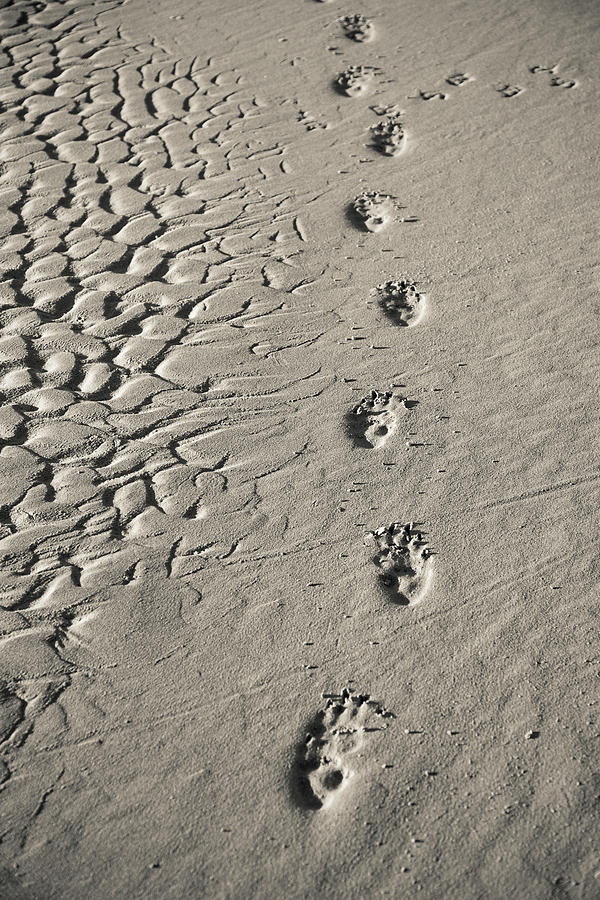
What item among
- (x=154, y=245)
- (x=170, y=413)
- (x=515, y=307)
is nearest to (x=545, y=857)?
(x=170, y=413)

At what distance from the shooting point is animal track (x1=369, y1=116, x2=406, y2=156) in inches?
179

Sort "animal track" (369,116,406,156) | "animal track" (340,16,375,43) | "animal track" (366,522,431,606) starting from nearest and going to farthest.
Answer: "animal track" (366,522,431,606)
"animal track" (369,116,406,156)
"animal track" (340,16,375,43)

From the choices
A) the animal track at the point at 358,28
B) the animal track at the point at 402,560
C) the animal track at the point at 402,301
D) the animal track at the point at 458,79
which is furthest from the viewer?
the animal track at the point at 358,28

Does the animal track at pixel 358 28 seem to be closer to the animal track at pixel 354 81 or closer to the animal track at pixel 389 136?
the animal track at pixel 354 81

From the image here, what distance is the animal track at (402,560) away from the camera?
2.41 meters

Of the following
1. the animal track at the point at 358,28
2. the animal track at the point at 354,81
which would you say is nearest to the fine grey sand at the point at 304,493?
the animal track at the point at 354,81

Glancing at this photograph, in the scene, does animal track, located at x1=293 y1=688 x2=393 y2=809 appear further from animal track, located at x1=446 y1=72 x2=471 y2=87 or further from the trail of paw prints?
animal track, located at x1=446 y1=72 x2=471 y2=87

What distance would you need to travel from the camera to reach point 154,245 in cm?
394

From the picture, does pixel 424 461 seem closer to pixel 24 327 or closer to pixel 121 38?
pixel 24 327

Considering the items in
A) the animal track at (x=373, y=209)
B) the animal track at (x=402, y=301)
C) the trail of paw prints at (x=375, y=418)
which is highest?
the animal track at (x=373, y=209)

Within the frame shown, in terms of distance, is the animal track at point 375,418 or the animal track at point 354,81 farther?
the animal track at point 354,81

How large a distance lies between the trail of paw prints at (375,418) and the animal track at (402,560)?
16.3 inches

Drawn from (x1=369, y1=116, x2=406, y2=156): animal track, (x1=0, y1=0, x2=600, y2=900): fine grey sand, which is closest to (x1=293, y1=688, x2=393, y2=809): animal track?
(x1=0, y1=0, x2=600, y2=900): fine grey sand

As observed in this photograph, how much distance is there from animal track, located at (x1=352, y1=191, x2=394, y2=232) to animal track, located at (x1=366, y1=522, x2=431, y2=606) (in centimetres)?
196
